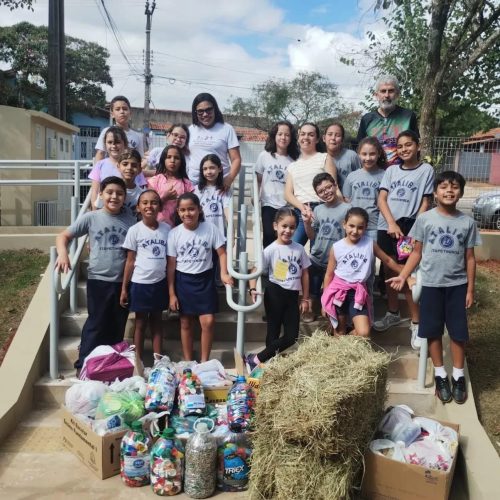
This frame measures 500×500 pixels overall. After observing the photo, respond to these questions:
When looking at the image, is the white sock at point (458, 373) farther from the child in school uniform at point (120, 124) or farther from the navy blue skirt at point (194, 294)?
the child in school uniform at point (120, 124)

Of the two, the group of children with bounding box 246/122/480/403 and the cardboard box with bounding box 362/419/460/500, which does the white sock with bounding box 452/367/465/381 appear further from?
the cardboard box with bounding box 362/419/460/500

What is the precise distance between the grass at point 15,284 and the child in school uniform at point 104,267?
37.2 inches

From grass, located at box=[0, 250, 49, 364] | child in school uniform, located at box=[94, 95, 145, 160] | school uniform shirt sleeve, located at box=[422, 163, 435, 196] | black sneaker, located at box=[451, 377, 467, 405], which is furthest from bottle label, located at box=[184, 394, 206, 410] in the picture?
child in school uniform, located at box=[94, 95, 145, 160]

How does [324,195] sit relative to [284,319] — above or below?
above

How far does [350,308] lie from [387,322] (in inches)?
25.2

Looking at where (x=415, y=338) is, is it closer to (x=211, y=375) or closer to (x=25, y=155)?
(x=211, y=375)

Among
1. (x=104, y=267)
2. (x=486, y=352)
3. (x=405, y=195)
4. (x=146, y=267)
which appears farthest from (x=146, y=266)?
(x=486, y=352)

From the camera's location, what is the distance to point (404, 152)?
4246mm

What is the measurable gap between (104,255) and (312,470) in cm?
225

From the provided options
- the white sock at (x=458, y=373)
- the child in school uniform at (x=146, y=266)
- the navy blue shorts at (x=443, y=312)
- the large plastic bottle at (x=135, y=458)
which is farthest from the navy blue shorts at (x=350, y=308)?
the large plastic bottle at (x=135, y=458)

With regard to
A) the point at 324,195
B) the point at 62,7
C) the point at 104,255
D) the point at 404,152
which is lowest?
the point at 104,255

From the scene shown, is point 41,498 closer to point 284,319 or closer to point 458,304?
point 284,319

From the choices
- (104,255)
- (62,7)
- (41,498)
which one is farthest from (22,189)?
(41,498)

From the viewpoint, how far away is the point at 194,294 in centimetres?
410
